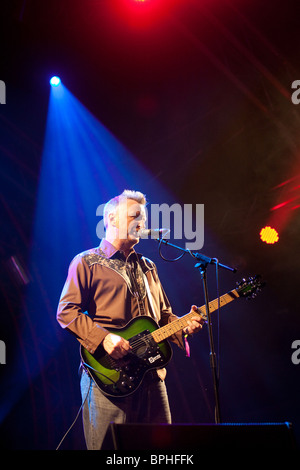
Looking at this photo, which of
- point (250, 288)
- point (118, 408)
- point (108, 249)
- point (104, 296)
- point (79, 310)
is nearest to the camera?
point (118, 408)

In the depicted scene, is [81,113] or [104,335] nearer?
[104,335]

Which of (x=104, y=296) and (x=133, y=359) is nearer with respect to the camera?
(x=133, y=359)

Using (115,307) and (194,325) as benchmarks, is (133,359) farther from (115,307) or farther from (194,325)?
(194,325)

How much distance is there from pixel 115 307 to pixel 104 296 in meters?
0.14

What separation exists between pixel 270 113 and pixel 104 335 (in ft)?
14.1

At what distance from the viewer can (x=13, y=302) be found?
4.33 metres

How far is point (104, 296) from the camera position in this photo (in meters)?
3.06

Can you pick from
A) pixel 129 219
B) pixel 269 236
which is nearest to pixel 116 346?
pixel 129 219

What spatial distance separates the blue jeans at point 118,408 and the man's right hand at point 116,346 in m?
0.28

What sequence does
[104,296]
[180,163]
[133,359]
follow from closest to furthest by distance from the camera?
[133,359]
[104,296]
[180,163]

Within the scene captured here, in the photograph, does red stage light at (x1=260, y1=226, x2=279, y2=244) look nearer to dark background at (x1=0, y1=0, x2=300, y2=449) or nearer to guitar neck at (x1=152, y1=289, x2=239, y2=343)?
dark background at (x1=0, y1=0, x2=300, y2=449)

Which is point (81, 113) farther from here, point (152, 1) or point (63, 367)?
point (63, 367)
